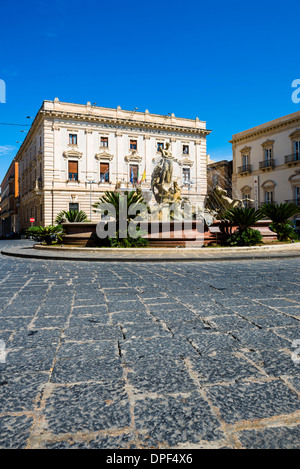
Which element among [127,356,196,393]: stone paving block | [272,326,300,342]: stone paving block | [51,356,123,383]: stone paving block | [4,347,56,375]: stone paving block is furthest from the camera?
[272,326,300,342]: stone paving block

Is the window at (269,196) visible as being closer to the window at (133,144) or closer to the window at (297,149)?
the window at (297,149)

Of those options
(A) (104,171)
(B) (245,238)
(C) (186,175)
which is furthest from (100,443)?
(C) (186,175)

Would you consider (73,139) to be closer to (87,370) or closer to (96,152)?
(96,152)

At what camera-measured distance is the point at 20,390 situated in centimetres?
201

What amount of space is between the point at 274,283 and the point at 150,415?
455 centimetres

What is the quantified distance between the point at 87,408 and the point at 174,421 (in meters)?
0.49

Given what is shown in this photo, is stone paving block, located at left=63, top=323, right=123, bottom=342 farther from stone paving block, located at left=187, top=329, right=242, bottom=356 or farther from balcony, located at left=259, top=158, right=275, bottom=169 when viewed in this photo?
balcony, located at left=259, top=158, right=275, bottom=169

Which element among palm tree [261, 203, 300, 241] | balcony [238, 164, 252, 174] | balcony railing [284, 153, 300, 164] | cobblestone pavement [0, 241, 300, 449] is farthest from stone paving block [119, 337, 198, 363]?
balcony [238, 164, 252, 174]

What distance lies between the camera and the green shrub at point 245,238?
41.6 feet

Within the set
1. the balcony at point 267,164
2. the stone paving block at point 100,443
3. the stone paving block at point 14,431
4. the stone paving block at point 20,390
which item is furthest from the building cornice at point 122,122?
the stone paving block at point 100,443

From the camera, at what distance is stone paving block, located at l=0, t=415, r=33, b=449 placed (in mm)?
1527

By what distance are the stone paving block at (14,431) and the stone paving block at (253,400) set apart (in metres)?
0.99

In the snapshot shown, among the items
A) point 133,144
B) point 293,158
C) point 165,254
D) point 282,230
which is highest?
point 133,144
